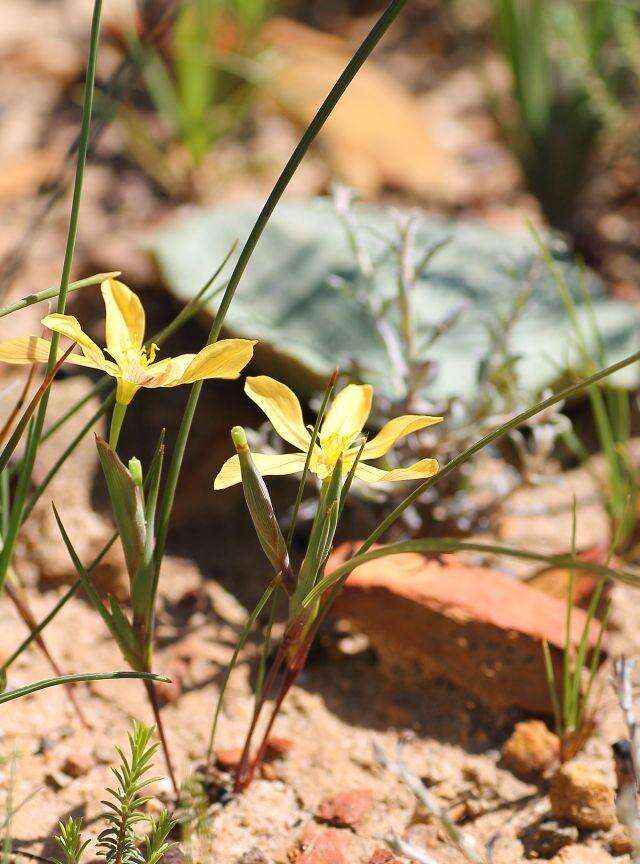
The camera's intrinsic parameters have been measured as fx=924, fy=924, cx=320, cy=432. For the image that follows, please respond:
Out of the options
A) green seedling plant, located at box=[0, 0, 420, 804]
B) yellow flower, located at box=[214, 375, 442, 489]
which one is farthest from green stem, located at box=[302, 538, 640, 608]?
green seedling plant, located at box=[0, 0, 420, 804]

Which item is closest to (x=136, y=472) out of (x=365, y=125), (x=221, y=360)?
(x=221, y=360)

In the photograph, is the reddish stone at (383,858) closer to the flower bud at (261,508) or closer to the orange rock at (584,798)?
the orange rock at (584,798)

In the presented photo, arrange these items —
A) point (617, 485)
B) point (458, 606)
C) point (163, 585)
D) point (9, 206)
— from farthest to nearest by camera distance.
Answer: point (9, 206) < point (163, 585) < point (617, 485) < point (458, 606)

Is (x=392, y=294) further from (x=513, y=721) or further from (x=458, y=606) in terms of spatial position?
(x=513, y=721)

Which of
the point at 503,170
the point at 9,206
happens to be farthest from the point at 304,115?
the point at 9,206

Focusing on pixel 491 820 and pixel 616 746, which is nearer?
pixel 616 746

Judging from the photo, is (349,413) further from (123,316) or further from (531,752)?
(531,752)
